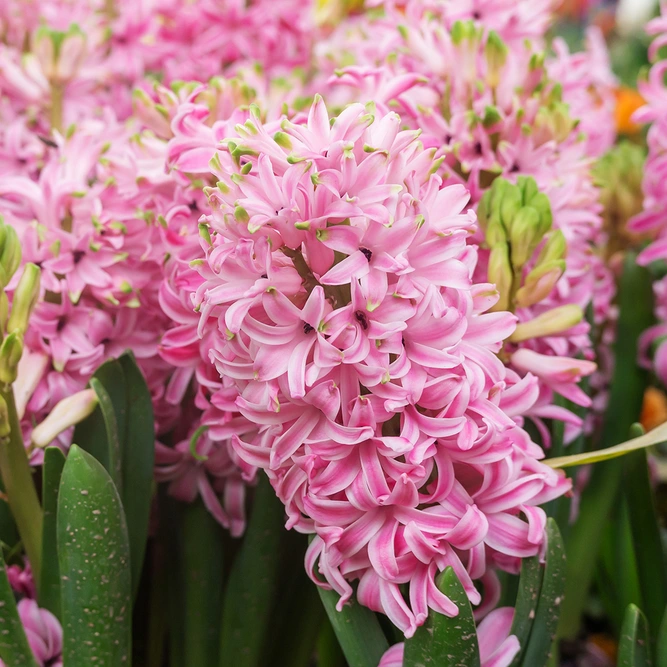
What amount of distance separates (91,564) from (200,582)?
0.53ft

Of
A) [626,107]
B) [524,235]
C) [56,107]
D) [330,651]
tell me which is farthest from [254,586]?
[626,107]

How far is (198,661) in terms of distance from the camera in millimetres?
708

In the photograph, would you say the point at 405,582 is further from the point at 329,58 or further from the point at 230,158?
the point at 329,58

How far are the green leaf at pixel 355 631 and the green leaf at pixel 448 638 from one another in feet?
0.13

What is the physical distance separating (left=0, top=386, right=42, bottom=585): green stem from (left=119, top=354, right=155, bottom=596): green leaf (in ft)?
0.25

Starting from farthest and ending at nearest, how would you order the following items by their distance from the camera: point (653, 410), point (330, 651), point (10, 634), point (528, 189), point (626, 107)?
1. point (626, 107)
2. point (653, 410)
3. point (330, 651)
4. point (528, 189)
5. point (10, 634)

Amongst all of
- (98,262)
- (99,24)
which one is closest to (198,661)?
(98,262)

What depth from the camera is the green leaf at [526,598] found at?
0.55 metres

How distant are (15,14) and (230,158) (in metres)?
0.79

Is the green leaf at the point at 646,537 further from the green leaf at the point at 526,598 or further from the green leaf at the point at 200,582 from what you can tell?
the green leaf at the point at 200,582

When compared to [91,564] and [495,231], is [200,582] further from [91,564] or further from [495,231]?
[495,231]

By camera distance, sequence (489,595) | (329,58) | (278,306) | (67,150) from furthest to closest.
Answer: (329,58) → (67,150) → (489,595) → (278,306)

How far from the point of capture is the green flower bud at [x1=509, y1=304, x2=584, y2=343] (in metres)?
0.65

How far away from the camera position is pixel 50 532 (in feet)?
2.09
